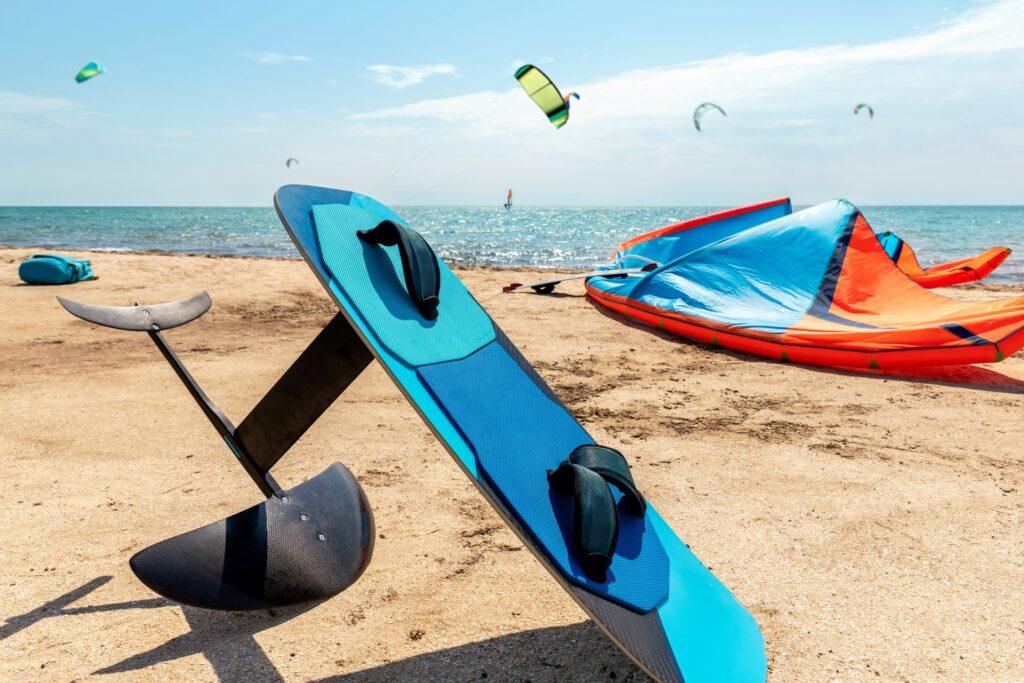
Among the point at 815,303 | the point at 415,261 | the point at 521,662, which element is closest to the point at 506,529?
the point at 521,662

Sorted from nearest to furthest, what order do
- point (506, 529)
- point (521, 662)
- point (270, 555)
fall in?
point (521, 662)
point (270, 555)
point (506, 529)

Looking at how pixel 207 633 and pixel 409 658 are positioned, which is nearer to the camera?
pixel 409 658

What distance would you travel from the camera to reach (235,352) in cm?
595

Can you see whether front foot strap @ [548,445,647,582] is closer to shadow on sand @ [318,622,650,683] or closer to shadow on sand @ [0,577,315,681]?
shadow on sand @ [318,622,650,683]

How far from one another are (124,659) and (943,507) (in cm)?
342

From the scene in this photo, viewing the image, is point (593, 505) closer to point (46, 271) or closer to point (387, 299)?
point (387, 299)

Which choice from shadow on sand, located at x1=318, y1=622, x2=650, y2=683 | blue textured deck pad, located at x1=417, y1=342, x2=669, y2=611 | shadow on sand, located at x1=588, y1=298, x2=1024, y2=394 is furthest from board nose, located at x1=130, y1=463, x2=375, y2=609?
shadow on sand, located at x1=588, y1=298, x2=1024, y2=394

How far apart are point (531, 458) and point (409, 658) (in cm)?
74

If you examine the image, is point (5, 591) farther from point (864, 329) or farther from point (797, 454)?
point (864, 329)

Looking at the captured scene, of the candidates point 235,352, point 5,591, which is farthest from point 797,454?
point 235,352

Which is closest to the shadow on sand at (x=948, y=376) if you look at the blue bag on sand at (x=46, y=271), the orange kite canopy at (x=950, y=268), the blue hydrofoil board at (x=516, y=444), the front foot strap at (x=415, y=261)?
the orange kite canopy at (x=950, y=268)

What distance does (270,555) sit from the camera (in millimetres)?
2395

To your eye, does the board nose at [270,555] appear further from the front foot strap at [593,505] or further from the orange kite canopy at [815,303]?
the orange kite canopy at [815,303]

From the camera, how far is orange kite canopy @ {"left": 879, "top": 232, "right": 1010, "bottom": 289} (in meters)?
8.93
